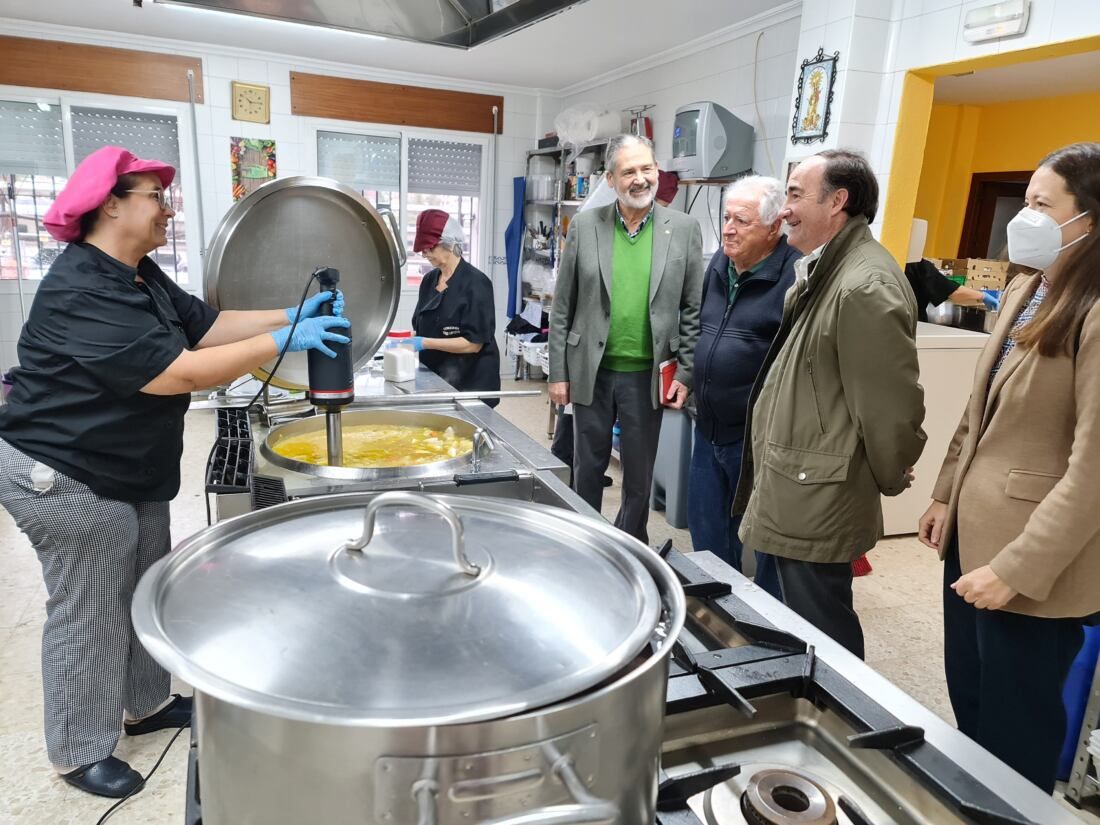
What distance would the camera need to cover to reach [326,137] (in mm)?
6535

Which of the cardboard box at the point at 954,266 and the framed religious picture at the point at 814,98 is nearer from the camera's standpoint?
the framed religious picture at the point at 814,98

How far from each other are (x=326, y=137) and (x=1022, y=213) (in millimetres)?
6221

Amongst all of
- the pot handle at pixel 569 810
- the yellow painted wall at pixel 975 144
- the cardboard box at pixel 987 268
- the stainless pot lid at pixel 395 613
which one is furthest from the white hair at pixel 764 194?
the yellow painted wall at pixel 975 144

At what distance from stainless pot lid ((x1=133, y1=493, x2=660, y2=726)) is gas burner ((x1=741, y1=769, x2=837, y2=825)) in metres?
0.22

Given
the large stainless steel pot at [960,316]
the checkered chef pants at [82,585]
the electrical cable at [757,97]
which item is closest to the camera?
the checkered chef pants at [82,585]

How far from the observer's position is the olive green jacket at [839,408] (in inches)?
64.4

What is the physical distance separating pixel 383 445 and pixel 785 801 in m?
1.48

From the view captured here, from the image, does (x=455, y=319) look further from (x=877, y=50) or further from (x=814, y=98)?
(x=877, y=50)

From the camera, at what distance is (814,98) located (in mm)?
3516

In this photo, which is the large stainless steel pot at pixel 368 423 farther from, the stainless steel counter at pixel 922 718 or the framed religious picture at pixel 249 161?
the framed religious picture at pixel 249 161

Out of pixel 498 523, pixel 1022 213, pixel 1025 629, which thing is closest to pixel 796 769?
pixel 498 523

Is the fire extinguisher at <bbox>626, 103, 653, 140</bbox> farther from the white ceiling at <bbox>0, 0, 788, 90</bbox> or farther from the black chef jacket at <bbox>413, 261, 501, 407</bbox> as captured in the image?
the black chef jacket at <bbox>413, 261, 501, 407</bbox>

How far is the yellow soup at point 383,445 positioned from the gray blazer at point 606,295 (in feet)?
2.88

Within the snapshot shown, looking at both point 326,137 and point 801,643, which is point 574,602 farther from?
point 326,137
